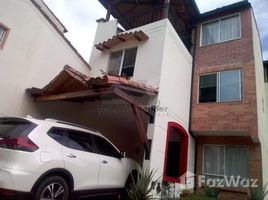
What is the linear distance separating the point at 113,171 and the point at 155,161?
184cm

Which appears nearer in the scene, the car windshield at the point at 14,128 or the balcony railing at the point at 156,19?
the car windshield at the point at 14,128

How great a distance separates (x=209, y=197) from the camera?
27.1 feet

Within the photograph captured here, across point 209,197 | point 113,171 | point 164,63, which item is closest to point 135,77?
point 164,63

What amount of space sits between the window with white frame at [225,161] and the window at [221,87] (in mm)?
1973

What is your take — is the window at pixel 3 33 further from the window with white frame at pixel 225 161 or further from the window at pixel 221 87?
the window with white frame at pixel 225 161

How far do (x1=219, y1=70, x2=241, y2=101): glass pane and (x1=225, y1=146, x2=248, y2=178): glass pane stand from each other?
1989 mm

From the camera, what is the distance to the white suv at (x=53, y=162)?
3.97 m

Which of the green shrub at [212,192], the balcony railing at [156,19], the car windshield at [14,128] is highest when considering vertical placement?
the balcony railing at [156,19]

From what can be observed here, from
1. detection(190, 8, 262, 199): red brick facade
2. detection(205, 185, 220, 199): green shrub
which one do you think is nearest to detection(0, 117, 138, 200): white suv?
detection(205, 185, 220, 199): green shrub

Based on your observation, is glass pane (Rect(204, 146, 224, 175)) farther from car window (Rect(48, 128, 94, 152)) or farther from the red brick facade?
car window (Rect(48, 128, 94, 152))

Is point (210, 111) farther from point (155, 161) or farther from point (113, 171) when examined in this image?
point (113, 171)

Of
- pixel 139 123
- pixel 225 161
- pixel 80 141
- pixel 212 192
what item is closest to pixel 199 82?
pixel 225 161

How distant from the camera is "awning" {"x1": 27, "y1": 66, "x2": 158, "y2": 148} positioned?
5960 millimetres

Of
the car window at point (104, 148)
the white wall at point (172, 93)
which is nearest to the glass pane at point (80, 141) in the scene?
the car window at point (104, 148)
